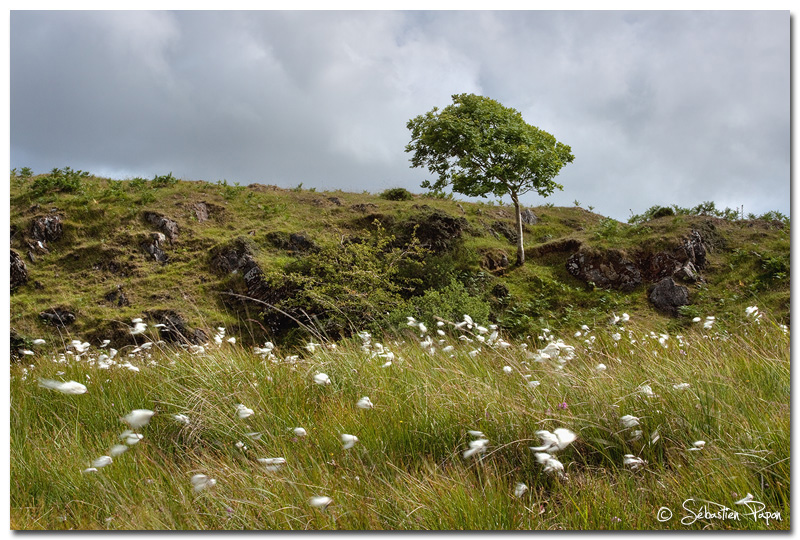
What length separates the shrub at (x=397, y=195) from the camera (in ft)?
84.9

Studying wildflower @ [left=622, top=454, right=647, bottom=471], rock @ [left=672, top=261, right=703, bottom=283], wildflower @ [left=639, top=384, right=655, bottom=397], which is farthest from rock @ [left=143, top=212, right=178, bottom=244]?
wildflower @ [left=622, top=454, right=647, bottom=471]

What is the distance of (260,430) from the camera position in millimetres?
3295

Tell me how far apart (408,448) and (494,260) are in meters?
15.9

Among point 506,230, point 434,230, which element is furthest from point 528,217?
point 434,230

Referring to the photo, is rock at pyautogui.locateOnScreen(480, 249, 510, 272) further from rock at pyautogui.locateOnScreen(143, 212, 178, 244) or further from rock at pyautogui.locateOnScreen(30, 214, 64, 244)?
rock at pyautogui.locateOnScreen(30, 214, 64, 244)

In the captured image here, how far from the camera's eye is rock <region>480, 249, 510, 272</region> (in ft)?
59.7

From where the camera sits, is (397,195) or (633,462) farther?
(397,195)

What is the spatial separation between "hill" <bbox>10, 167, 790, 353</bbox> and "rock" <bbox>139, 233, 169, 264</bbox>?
0.06m

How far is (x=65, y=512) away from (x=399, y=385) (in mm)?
2303

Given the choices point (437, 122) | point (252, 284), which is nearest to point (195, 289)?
point (252, 284)

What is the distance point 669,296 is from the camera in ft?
51.4

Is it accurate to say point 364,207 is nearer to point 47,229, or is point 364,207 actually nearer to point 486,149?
point 486,149

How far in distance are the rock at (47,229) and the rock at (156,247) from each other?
418 centimetres

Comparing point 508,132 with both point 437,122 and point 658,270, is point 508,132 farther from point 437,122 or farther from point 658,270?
point 658,270
